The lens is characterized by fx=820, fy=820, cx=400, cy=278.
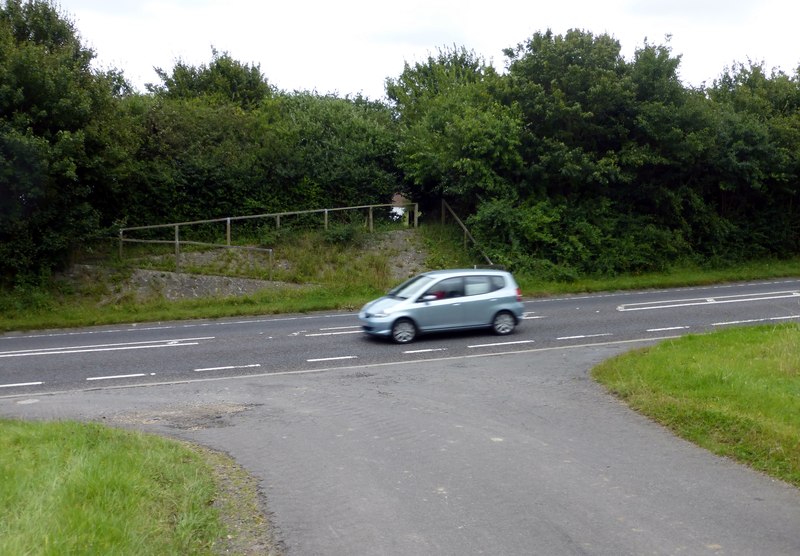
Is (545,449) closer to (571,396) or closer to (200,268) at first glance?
(571,396)

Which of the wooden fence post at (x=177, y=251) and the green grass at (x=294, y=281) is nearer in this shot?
the green grass at (x=294, y=281)

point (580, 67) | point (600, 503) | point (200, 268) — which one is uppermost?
point (580, 67)

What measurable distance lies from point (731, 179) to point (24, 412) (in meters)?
29.6

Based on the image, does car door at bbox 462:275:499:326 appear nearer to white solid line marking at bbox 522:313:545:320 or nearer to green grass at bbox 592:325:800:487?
white solid line marking at bbox 522:313:545:320

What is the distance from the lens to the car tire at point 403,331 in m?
18.7

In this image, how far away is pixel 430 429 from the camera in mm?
10492

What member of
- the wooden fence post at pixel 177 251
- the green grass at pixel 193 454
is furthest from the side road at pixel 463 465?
the wooden fence post at pixel 177 251

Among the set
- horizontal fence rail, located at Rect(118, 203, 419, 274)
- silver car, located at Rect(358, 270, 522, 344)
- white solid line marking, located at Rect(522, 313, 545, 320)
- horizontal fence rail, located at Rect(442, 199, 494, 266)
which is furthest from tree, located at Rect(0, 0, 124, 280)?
white solid line marking, located at Rect(522, 313, 545, 320)

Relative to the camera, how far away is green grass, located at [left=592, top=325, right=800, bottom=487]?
8.91 m

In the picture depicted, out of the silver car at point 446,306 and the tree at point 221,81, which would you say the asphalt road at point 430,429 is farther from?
the tree at point 221,81

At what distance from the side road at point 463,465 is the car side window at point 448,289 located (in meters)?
4.54

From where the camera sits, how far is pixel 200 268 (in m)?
28.0

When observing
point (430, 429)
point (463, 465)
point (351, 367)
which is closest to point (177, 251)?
point (351, 367)

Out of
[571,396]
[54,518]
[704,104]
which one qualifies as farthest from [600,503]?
[704,104]
